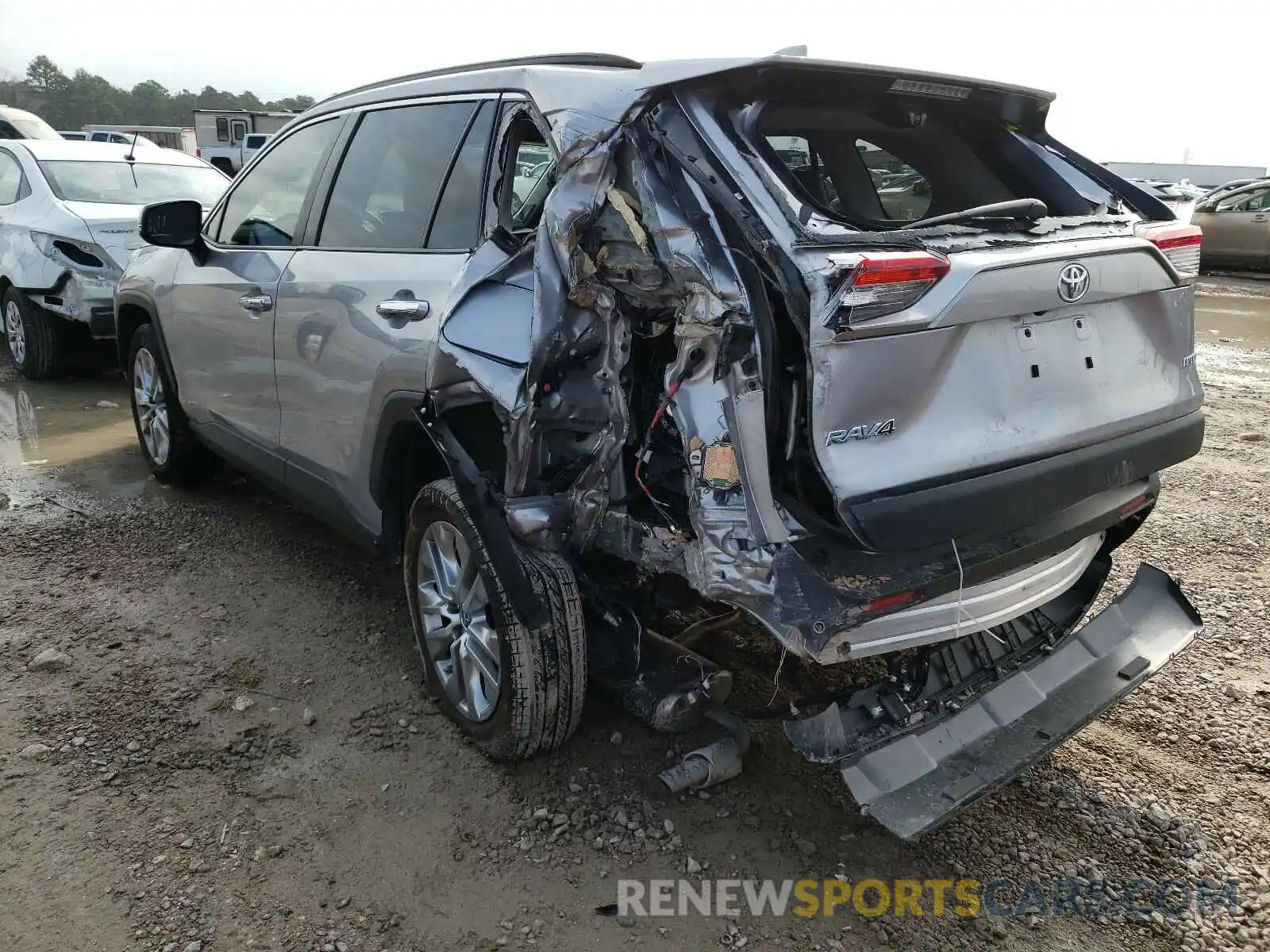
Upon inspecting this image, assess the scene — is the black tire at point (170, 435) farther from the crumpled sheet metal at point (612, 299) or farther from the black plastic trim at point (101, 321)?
the crumpled sheet metal at point (612, 299)

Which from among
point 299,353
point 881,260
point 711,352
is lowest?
point 299,353

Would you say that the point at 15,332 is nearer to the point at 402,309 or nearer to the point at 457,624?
the point at 402,309

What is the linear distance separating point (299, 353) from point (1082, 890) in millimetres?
2985

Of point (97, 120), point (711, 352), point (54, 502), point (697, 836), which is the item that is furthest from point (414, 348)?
point (97, 120)

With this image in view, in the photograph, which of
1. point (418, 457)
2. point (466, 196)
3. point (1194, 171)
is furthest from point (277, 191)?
point (1194, 171)

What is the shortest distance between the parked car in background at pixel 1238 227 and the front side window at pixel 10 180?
15.7 metres

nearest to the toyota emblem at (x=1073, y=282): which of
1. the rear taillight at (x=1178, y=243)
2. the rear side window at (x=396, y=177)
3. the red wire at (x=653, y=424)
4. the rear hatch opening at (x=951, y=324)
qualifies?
the rear hatch opening at (x=951, y=324)

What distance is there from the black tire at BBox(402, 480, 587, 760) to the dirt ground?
0.53 feet

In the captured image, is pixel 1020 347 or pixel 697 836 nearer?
pixel 1020 347

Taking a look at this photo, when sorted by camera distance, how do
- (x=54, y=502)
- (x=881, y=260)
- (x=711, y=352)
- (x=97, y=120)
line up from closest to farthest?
(x=881, y=260) → (x=711, y=352) → (x=54, y=502) → (x=97, y=120)

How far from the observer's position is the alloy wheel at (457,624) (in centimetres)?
287

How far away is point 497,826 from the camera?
268cm

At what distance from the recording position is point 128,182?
8086 mm

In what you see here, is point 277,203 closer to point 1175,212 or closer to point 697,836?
point 697,836
